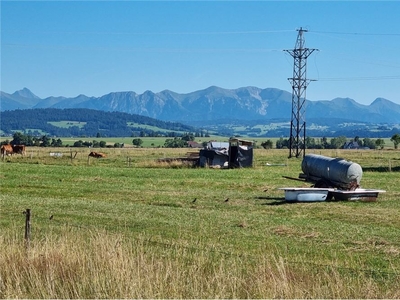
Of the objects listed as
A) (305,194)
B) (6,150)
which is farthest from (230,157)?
(305,194)

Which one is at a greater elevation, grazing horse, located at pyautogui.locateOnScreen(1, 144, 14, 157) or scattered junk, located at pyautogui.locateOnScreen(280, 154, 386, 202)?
scattered junk, located at pyautogui.locateOnScreen(280, 154, 386, 202)

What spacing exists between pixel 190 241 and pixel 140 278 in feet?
21.0

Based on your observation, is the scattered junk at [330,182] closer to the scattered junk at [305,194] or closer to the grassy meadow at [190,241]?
the scattered junk at [305,194]

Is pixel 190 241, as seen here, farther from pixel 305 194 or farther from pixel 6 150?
pixel 6 150

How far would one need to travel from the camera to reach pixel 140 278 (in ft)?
34.9

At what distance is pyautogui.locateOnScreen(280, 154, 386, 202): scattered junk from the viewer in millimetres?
28438

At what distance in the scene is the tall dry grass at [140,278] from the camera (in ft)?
33.2

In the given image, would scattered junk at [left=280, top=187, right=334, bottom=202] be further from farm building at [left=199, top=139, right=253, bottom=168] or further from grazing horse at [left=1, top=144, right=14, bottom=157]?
grazing horse at [left=1, top=144, right=14, bottom=157]

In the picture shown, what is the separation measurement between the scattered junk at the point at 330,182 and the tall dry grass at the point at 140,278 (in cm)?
1577

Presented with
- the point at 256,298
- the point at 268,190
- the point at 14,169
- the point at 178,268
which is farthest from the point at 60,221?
the point at 14,169

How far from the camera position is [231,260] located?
44.5ft

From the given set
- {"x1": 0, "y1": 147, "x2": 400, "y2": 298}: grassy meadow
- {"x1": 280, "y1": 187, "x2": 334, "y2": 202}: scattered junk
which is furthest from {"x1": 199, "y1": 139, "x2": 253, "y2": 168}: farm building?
{"x1": 280, "y1": 187, "x2": 334, "y2": 202}: scattered junk

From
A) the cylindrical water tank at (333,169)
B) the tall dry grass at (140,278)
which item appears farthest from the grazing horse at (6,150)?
the tall dry grass at (140,278)

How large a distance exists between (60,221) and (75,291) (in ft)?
34.8
